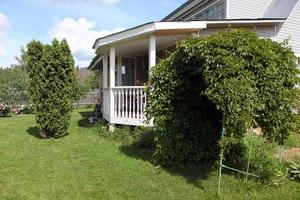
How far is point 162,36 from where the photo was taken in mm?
11453

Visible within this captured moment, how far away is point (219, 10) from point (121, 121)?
A: 26.8ft

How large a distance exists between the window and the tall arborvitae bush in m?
8.19

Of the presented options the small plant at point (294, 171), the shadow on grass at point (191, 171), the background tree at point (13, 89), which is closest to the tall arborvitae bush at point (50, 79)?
the shadow on grass at point (191, 171)

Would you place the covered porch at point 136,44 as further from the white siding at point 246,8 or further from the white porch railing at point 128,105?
the white siding at point 246,8

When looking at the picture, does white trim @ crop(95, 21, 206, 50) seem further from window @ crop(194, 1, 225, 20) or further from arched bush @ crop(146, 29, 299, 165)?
window @ crop(194, 1, 225, 20)

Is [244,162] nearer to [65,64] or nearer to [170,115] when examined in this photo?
[170,115]

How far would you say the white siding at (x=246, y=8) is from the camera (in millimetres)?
15758

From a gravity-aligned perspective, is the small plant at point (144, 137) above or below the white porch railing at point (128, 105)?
below

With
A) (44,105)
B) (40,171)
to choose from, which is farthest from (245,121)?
(44,105)

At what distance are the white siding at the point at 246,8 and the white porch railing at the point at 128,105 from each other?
22.4 ft

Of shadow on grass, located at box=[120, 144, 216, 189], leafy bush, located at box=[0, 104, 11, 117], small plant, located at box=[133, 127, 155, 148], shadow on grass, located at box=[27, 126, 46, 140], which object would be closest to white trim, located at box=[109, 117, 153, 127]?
small plant, located at box=[133, 127, 155, 148]

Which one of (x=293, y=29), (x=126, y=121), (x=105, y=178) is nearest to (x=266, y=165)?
(x=105, y=178)

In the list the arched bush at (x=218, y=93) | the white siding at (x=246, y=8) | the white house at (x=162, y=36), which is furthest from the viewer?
the white siding at (x=246, y=8)

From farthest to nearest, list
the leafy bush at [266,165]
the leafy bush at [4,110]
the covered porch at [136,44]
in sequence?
the leafy bush at [4,110] → the covered porch at [136,44] → the leafy bush at [266,165]
